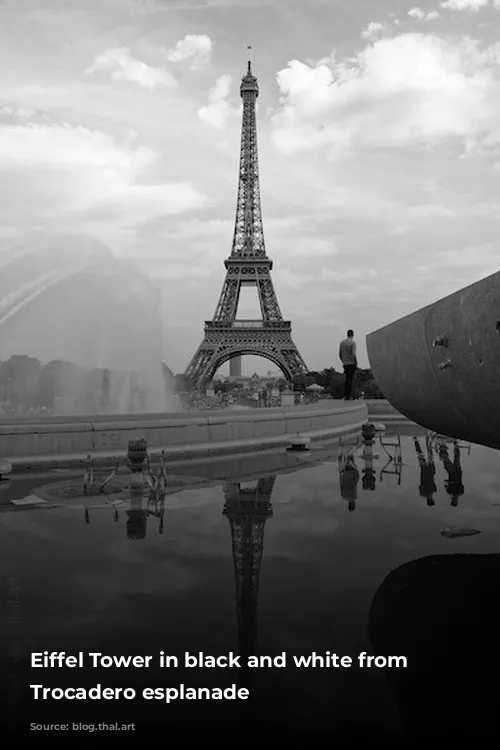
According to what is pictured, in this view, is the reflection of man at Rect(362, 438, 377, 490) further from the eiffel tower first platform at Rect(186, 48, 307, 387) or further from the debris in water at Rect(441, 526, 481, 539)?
the eiffel tower first platform at Rect(186, 48, 307, 387)

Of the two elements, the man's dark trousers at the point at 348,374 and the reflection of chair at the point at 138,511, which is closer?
the reflection of chair at the point at 138,511

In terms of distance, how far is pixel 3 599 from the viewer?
4.40 m

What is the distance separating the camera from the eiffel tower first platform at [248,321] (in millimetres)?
65062

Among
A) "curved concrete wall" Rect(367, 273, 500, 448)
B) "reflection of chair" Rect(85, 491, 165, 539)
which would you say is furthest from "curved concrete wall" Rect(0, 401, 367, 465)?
"curved concrete wall" Rect(367, 273, 500, 448)

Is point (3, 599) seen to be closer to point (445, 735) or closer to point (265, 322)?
point (445, 735)

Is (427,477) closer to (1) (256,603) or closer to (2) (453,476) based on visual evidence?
(2) (453,476)

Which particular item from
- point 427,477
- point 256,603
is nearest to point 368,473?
point 427,477

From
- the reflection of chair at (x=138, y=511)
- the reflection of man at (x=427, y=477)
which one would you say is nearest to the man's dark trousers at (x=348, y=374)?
the reflection of man at (x=427, y=477)

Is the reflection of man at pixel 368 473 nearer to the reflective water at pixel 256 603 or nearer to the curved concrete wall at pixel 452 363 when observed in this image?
the reflective water at pixel 256 603

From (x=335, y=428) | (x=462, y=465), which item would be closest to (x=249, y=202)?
(x=335, y=428)

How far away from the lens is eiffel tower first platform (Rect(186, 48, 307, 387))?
6506cm

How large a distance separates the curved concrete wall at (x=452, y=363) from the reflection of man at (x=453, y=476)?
88.6 inches

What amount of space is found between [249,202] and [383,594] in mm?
73349

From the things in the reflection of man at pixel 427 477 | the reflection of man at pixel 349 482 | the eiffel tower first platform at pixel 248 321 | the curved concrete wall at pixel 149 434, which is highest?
the eiffel tower first platform at pixel 248 321
